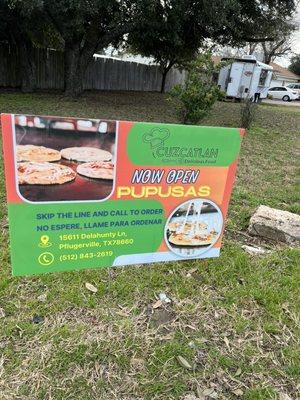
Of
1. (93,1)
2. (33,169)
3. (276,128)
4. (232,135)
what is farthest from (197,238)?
(276,128)

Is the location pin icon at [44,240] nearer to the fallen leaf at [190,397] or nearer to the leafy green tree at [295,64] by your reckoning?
the fallen leaf at [190,397]

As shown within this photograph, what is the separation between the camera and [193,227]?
243cm

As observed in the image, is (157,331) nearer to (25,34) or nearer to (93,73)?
(25,34)

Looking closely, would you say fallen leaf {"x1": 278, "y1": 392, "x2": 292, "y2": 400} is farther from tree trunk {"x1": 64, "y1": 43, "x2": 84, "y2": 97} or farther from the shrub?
tree trunk {"x1": 64, "y1": 43, "x2": 84, "y2": 97}

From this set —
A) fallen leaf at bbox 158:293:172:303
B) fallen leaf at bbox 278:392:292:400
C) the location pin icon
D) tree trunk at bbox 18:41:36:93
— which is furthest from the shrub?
tree trunk at bbox 18:41:36:93

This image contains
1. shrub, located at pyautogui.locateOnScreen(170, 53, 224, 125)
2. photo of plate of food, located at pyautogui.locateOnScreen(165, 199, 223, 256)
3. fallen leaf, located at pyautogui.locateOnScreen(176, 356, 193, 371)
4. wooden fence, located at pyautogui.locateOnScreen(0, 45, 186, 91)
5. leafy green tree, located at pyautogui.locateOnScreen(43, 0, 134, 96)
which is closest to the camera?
fallen leaf, located at pyautogui.locateOnScreen(176, 356, 193, 371)

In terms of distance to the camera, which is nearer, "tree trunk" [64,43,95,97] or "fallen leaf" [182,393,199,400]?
"fallen leaf" [182,393,199,400]

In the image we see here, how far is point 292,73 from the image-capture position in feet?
169

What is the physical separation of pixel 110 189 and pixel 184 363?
3.86ft

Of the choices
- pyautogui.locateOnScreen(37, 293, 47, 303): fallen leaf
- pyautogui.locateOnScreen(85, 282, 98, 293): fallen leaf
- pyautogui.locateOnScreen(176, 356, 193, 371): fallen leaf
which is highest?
pyautogui.locateOnScreen(85, 282, 98, 293): fallen leaf

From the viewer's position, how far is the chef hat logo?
2.01 metres

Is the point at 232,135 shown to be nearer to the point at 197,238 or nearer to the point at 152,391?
the point at 197,238

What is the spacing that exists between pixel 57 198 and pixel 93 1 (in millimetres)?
9325

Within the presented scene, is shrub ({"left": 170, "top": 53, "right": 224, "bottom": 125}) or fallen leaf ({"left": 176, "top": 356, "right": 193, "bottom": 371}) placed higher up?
shrub ({"left": 170, "top": 53, "right": 224, "bottom": 125})
